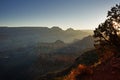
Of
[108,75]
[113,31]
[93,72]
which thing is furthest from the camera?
[93,72]

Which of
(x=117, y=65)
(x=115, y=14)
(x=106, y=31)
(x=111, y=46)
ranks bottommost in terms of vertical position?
(x=117, y=65)

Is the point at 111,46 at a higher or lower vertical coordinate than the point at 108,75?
higher

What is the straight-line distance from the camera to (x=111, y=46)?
36.2 meters

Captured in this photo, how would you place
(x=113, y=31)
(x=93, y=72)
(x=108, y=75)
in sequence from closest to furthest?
(x=108, y=75) → (x=113, y=31) → (x=93, y=72)

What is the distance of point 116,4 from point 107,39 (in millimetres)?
6036

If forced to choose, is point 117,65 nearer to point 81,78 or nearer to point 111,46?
point 111,46

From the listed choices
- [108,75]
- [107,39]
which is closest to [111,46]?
[107,39]

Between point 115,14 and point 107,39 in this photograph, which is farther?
point 107,39

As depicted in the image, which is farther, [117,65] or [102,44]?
[102,44]

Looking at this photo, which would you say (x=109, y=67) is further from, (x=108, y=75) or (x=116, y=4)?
(x=116, y=4)

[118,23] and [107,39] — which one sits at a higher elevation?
[118,23]

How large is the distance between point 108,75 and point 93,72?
482 centimetres

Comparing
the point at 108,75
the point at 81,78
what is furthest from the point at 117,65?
the point at 81,78

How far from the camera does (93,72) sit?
121ft
